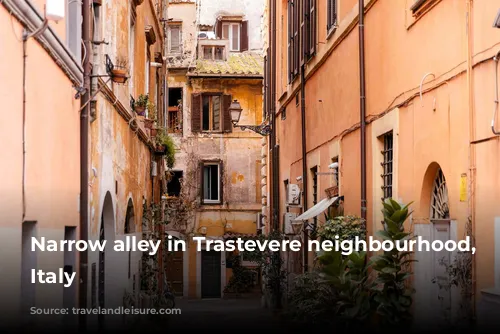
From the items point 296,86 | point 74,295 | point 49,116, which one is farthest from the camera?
point 296,86

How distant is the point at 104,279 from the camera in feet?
49.1

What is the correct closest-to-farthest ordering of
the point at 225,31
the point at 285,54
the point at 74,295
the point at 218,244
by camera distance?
the point at 74,295, the point at 285,54, the point at 218,244, the point at 225,31

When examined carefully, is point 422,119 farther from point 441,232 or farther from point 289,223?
point 289,223

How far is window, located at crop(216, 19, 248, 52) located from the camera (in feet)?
124

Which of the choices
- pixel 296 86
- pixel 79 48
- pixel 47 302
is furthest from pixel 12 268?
pixel 296 86

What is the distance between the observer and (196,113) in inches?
1324

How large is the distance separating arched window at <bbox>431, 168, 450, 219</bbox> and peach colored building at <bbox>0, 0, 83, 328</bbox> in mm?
4249

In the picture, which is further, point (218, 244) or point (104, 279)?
point (218, 244)

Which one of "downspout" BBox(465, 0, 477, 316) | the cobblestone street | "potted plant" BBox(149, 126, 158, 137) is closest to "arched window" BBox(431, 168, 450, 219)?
"downspout" BBox(465, 0, 477, 316)

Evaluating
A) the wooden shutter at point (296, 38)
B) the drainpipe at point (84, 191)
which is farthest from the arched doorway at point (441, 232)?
the wooden shutter at point (296, 38)

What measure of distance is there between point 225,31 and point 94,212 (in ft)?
86.7

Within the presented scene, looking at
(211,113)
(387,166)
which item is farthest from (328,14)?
(211,113)

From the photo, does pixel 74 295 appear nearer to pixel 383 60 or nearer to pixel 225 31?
pixel 383 60

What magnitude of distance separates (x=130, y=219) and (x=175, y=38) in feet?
60.3
